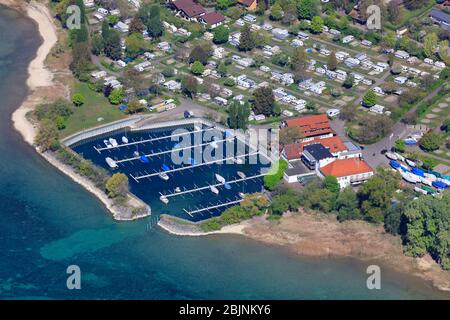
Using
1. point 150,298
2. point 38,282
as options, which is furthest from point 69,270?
point 150,298

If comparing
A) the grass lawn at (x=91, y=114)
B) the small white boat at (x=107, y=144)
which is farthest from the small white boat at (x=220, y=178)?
the grass lawn at (x=91, y=114)

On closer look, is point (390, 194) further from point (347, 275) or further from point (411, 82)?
point (411, 82)

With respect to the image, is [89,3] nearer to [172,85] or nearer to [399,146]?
[172,85]

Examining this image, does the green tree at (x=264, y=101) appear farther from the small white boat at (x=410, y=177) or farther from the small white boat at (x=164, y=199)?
the small white boat at (x=164, y=199)

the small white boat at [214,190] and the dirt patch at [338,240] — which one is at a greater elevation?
the dirt patch at [338,240]

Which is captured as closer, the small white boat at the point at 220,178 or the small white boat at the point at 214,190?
the small white boat at the point at 214,190
